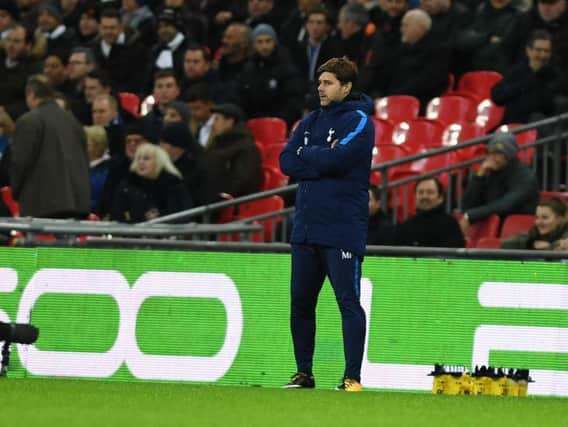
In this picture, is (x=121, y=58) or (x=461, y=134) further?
(x=121, y=58)

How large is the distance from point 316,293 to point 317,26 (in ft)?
28.2

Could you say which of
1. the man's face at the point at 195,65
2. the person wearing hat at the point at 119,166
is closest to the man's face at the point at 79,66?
the man's face at the point at 195,65

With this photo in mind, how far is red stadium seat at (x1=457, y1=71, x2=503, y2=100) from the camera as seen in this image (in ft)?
58.9

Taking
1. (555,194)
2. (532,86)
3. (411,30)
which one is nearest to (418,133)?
(411,30)

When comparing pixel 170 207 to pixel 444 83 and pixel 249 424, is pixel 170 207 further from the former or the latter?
pixel 249 424

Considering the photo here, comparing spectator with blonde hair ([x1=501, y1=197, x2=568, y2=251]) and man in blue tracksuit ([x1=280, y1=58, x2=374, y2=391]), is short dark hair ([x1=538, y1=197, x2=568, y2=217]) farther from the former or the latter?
man in blue tracksuit ([x1=280, y1=58, x2=374, y2=391])

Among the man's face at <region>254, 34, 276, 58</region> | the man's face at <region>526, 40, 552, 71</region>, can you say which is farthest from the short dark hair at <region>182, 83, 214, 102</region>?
the man's face at <region>526, 40, 552, 71</region>

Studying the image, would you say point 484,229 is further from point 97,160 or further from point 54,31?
point 54,31

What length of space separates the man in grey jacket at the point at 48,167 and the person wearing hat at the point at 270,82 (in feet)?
12.2

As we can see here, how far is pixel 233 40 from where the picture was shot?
19.6 metres

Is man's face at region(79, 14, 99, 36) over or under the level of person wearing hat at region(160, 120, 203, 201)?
over

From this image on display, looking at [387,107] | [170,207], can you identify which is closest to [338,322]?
[170,207]

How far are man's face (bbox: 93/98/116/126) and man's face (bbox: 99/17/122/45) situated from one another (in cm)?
307

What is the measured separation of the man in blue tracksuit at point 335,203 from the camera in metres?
10.5
